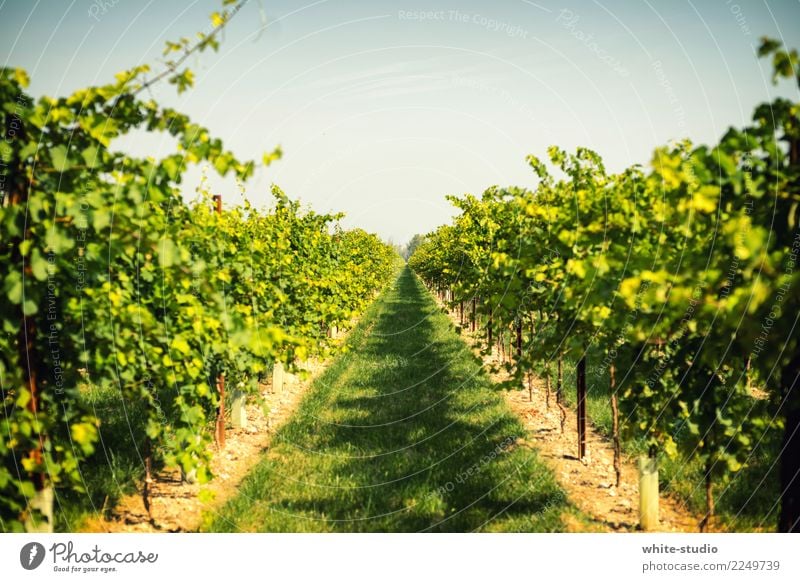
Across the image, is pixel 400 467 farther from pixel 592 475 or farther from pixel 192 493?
pixel 192 493

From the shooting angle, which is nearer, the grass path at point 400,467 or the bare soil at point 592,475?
the bare soil at point 592,475

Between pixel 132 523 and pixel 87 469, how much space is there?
4.40ft

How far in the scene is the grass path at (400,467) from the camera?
570 centimetres

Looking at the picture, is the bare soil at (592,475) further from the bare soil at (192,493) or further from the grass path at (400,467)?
the bare soil at (192,493)

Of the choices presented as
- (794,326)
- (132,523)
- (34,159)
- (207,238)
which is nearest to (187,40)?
(34,159)

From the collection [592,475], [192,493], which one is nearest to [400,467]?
[592,475]

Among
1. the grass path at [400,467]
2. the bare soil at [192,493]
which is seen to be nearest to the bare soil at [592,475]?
the grass path at [400,467]

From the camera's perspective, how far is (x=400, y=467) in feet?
23.3

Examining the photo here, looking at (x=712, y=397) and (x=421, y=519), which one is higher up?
(x=712, y=397)

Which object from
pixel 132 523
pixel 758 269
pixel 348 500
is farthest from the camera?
pixel 348 500

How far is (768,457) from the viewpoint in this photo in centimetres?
707

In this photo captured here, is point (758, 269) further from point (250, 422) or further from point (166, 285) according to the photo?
point (250, 422)

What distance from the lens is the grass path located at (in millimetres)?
5703

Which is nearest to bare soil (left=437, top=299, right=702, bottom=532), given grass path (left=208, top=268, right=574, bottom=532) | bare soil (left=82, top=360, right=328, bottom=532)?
grass path (left=208, top=268, right=574, bottom=532)
